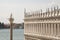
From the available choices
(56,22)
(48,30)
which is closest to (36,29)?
(48,30)

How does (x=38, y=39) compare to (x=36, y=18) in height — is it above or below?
below

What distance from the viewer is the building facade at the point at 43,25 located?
44344 mm

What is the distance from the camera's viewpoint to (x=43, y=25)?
50.7 metres

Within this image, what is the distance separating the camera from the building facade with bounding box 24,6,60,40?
1746 inches

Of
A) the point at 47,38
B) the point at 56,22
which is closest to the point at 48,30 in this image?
the point at 47,38

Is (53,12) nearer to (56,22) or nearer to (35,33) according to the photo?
(56,22)

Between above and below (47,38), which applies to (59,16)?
above

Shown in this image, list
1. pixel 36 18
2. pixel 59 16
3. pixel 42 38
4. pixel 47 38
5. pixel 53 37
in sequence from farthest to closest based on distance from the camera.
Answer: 1. pixel 36 18
2. pixel 42 38
3. pixel 47 38
4. pixel 53 37
5. pixel 59 16

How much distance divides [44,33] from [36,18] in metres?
5.75

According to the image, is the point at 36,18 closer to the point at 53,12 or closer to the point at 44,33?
the point at 44,33

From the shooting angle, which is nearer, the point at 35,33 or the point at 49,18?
the point at 49,18

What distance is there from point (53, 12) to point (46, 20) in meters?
3.09

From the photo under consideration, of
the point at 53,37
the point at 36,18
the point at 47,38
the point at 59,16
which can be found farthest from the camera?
the point at 36,18

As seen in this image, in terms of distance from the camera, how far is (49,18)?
154ft
